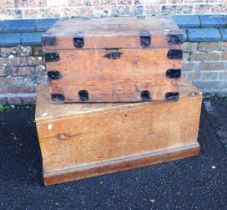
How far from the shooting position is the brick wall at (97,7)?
11.6ft

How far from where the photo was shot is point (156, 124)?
281 centimetres

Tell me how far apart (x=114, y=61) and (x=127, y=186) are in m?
0.98

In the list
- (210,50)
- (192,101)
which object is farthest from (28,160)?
(210,50)

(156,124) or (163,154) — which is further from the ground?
(156,124)

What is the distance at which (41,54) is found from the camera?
12.0 feet

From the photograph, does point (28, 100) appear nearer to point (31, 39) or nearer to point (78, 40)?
point (31, 39)

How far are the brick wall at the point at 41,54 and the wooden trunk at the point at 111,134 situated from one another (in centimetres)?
83

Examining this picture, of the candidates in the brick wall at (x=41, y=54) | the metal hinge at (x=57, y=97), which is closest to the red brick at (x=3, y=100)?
the brick wall at (x=41, y=54)

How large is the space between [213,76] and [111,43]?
1791mm

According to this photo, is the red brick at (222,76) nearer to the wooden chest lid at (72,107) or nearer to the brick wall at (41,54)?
the brick wall at (41,54)

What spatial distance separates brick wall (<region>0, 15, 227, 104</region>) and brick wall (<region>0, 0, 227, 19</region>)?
0.26 feet

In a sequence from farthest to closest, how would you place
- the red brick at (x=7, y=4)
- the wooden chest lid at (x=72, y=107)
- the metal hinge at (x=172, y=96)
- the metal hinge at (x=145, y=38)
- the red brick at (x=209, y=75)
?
the red brick at (x=209, y=75)
the red brick at (x=7, y=4)
the metal hinge at (x=172, y=96)
the wooden chest lid at (x=72, y=107)
the metal hinge at (x=145, y=38)

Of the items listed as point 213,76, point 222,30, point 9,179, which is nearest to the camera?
point 9,179

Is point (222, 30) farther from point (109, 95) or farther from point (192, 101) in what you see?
point (109, 95)
